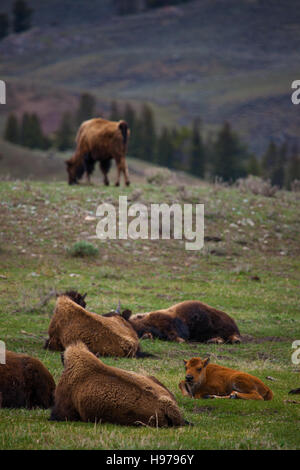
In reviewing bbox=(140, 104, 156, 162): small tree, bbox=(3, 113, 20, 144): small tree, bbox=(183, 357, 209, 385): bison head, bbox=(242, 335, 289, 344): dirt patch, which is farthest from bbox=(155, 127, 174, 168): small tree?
bbox=(183, 357, 209, 385): bison head

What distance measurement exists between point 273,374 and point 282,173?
59.9 meters

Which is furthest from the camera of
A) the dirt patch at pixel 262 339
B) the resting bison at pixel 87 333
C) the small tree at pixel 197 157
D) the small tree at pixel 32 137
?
the small tree at pixel 197 157

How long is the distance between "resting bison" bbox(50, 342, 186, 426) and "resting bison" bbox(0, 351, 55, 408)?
75 centimetres

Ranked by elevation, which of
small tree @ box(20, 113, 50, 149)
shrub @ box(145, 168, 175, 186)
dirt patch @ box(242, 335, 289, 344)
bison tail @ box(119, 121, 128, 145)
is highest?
bison tail @ box(119, 121, 128, 145)

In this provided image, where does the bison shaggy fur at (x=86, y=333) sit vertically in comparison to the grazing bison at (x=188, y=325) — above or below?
above

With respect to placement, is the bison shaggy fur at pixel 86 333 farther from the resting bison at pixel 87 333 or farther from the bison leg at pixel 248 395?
the bison leg at pixel 248 395

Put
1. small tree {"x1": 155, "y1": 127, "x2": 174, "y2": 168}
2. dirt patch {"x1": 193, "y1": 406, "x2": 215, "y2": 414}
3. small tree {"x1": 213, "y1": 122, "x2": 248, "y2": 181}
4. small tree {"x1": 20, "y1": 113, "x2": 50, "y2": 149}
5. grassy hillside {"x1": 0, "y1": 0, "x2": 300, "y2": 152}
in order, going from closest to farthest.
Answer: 1. dirt patch {"x1": 193, "y1": 406, "x2": 215, "y2": 414}
2. small tree {"x1": 213, "y1": 122, "x2": 248, "y2": 181}
3. small tree {"x1": 20, "y1": 113, "x2": 50, "y2": 149}
4. small tree {"x1": 155, "y1": 127, "x2": 174, "y2": 168}
5. grassy hillside {"x1": 0, "y1": 0, "x2": 300, "y2": 152}

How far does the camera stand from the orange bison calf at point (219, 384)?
8984mm

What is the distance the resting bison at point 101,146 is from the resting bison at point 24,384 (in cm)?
1638

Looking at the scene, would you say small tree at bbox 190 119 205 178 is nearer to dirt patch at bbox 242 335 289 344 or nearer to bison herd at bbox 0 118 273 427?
dirt patch at bbox 242 335 289 344

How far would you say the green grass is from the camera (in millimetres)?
6660

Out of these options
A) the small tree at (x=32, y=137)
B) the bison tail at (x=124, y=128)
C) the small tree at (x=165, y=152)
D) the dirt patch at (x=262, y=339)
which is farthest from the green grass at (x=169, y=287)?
the small tree at (x=165, y=152)

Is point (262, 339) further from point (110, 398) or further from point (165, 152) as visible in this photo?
point (165, 152)

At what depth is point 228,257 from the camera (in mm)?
21109
